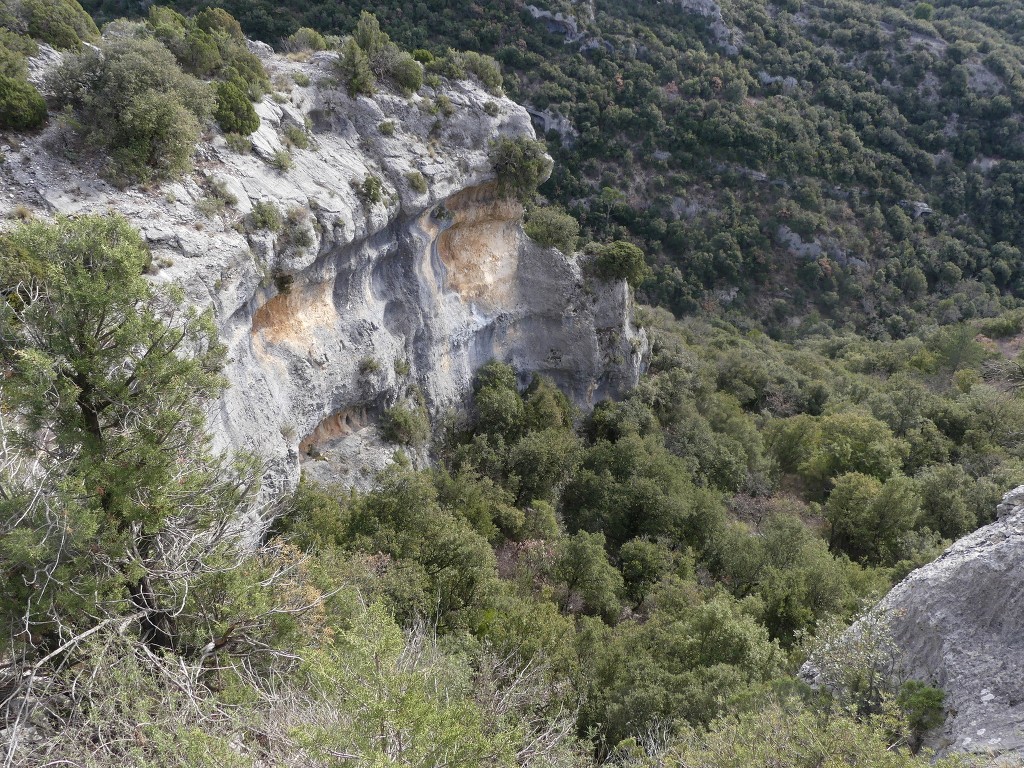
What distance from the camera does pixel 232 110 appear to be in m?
17.9

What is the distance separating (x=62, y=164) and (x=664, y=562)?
24066 mm

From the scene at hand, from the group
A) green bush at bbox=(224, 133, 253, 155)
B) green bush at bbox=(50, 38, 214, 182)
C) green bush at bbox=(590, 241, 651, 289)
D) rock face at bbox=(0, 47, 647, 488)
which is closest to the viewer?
green bush at bbox=(50, 38, 214, 182)

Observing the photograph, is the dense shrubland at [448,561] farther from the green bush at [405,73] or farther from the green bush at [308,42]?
the green bush at [308,42]

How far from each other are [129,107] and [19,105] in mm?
2337

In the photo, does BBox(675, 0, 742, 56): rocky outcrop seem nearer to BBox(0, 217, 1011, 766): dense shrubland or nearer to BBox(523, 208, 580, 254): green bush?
BBox(0, 217, 1011, 766): dense shrubland

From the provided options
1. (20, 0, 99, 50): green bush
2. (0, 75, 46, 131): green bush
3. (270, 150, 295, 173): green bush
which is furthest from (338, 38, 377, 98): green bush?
(0, 75, 46, 131): green bush

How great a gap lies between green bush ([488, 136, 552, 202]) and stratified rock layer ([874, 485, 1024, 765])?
915 inches

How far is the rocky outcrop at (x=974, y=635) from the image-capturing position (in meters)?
10.0

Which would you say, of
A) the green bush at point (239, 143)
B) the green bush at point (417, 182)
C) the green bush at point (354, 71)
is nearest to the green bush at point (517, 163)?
the green bush at point (417, 182)

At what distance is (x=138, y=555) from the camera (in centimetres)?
870

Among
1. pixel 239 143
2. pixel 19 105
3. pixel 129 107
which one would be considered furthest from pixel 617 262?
pixel 19 105

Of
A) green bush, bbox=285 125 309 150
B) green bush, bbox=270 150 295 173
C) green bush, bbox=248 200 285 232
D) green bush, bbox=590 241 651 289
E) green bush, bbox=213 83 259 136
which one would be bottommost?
green bush, bbox=590 241 651 289

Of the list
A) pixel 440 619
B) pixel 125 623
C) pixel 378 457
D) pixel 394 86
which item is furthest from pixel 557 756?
pixel 394 86

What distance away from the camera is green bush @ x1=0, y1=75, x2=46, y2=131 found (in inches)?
543
